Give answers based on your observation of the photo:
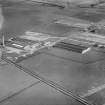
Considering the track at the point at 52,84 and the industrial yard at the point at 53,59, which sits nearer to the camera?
the track at the point at 52,84

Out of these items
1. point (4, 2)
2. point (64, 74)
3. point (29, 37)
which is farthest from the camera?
point (4, 2)

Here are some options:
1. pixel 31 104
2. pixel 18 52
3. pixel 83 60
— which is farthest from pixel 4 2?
pixel 31 104

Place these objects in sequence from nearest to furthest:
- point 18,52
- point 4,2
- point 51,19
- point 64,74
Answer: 1. point 64,74
2. point 18,52
3. point 51,19
4. point 4,2

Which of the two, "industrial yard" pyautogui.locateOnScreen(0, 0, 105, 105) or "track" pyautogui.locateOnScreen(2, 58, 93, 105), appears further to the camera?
"industrial yard" pyautogui.locateOnScreen(0, 0, 105, 105)

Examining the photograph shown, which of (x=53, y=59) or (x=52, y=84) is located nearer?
(x=52, y=84)

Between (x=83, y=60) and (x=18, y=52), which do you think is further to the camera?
(x=18, y=52)

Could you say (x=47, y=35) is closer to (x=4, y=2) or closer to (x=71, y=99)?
(x=71, y=99)

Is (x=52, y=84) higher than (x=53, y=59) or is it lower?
lower
